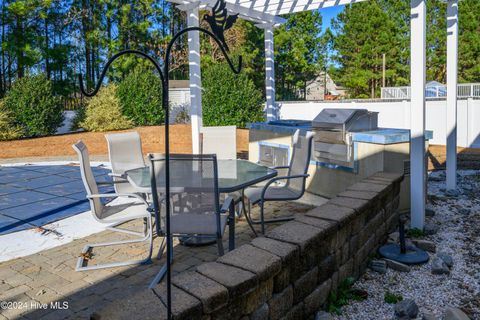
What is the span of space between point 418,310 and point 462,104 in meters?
9.21

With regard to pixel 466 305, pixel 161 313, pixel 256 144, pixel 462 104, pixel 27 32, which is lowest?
pixel 466 305

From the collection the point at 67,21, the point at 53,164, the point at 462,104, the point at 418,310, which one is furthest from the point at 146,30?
the point at 418,310

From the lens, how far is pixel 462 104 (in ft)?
33.5

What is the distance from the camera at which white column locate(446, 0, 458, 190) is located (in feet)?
17.8

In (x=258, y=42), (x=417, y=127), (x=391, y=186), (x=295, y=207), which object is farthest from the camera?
(x=258, y=42)

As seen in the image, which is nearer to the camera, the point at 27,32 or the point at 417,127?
the point at 417,127

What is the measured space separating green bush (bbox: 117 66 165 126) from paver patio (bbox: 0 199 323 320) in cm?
1011

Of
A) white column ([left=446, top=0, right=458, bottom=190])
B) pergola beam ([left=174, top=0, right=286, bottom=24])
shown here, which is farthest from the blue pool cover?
white column ([left=446, top=0, right=458, bottom=190])

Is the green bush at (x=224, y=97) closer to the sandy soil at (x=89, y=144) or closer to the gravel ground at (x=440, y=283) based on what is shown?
the sandy soil at (x=89, y=144)

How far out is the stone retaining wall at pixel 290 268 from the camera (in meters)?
1.71

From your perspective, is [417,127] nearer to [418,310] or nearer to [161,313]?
[418,310]

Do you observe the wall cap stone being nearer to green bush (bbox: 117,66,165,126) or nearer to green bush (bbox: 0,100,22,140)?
green bush (bbox: 0,100,22,140)

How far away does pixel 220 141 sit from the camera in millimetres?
5219

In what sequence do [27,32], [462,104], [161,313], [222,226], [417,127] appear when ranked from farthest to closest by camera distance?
[27,32] → [462,104] → [417,127] → [222,226] → [161,313]
